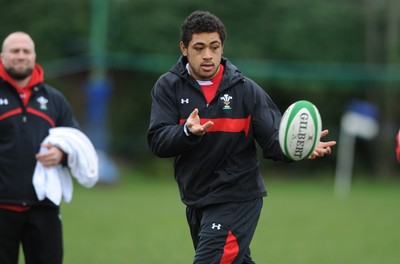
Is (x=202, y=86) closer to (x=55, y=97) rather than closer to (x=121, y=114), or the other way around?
(x=55, y=97)

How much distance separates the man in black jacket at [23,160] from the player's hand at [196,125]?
67.5 inches

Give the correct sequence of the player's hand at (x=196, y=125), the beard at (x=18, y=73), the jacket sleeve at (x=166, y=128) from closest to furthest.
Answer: the player's hand at (x=196, y=125)
the jacket sleeve at (x=166, y=128)
the beard at (x=18, y=73)


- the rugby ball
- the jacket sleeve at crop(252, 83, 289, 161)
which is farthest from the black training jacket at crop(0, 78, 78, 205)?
the rugby ball

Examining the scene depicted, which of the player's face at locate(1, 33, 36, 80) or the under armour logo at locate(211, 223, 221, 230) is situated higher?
the player's face at locate(1, 33, 36, 80)

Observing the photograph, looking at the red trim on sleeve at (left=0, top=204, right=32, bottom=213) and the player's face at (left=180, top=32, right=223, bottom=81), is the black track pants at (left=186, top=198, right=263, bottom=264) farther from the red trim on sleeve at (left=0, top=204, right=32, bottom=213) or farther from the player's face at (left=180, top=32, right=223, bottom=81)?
the red trim on sleeve at (left=0, top=204, right=32, bottom=213)

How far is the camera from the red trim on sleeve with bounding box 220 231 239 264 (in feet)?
16.9

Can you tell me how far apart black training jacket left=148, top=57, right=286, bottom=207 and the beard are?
140 cm

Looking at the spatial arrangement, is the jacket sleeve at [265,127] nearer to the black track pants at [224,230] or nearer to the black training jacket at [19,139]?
the black track pants at [224,230]

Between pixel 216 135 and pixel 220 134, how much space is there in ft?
0.09

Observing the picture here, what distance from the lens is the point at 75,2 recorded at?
19469mm

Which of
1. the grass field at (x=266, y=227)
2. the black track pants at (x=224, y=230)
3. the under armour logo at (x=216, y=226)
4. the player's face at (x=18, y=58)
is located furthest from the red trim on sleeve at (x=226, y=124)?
the grass field at (x=266, y=227)

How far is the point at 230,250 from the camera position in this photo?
17.0 ft

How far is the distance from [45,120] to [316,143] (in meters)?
2.40

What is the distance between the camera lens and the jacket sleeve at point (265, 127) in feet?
17.5
